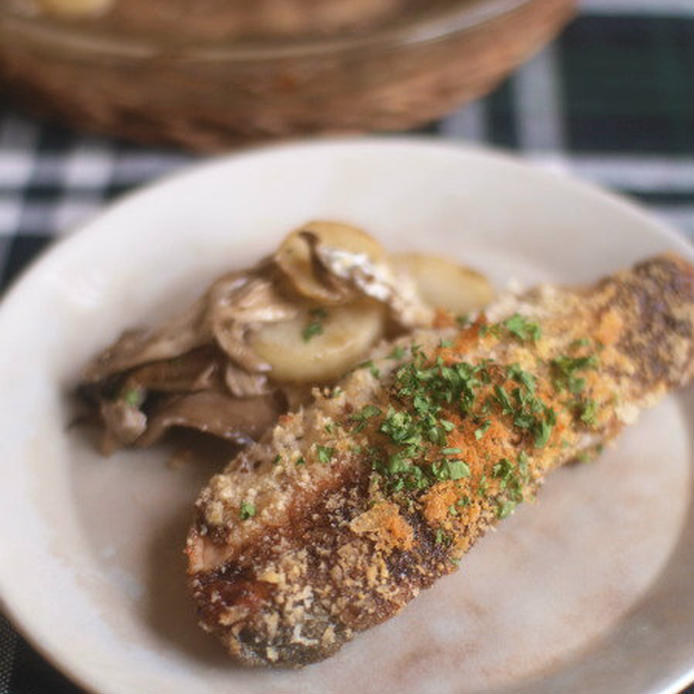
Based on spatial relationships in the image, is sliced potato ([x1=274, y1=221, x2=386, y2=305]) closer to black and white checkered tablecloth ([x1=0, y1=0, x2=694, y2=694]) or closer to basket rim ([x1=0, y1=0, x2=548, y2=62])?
basket rim ([x1=0, y1=0, x2=548, y2=62])

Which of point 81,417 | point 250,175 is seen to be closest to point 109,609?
point 81,417

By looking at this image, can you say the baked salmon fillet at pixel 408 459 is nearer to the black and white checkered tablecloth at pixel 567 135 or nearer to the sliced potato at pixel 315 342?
the sliced potato at pixel 315 342

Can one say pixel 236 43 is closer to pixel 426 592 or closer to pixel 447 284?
pixel 447 284

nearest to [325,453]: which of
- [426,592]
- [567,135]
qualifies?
[426,592]

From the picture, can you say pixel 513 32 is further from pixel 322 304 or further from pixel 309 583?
pixel 309 583

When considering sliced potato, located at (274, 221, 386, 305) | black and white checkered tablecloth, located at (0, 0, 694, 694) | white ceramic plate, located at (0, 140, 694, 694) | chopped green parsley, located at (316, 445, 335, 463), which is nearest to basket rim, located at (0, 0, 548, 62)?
white ceramic plate, located at (0, 140, 694, 694)

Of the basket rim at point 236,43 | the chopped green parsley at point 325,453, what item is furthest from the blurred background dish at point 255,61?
the chopped green parsley at point 325,453

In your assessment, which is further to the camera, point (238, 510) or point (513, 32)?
point (513, 32)
